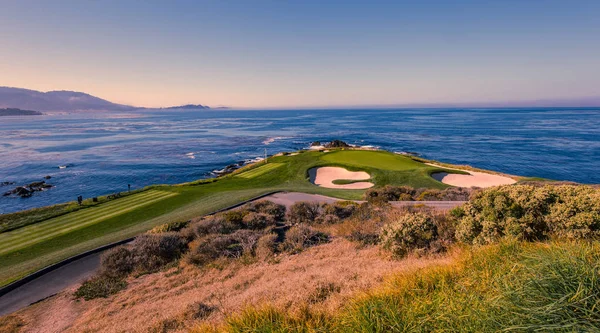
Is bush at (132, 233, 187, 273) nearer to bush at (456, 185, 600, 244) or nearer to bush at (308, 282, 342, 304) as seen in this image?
bush at (308, 282, 342, 304)

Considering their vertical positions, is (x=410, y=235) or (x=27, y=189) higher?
(x=410, y=235)

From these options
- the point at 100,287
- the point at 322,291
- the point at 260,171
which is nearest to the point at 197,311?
the point at 322,291

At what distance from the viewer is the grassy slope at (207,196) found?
14.1 m

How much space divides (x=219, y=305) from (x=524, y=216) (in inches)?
376

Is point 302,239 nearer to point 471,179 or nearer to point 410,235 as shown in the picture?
point 410,235

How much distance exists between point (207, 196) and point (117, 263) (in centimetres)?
1342

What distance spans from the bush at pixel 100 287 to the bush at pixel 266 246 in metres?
5.28

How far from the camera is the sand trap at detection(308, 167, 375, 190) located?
29.1m

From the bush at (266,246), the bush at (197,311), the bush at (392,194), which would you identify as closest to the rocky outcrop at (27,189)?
the bush at (266,246)

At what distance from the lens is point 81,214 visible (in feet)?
68.0

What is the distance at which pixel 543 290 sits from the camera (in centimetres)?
295

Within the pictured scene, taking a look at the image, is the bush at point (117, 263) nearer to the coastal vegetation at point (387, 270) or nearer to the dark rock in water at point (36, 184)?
the coastal vegetation at point (387, 270)

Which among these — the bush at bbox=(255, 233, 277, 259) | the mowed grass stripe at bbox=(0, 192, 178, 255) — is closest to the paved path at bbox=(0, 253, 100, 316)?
the mowed grass stripe at bbox=(0, 192, 178, 255)

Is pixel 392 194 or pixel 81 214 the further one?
pixel 392 194
